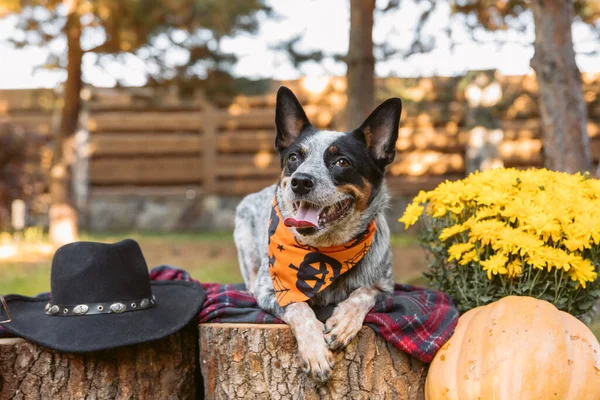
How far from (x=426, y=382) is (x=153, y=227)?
8559 mm

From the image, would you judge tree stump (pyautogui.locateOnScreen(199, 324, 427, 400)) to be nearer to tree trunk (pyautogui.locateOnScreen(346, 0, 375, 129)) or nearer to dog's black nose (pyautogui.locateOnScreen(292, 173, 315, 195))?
dog's black nose (pyautogui.locateOnScreen(292, 173, 315, 195))

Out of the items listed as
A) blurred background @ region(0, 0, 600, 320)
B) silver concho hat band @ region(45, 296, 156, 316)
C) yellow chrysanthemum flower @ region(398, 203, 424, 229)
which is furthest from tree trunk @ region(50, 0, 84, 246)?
yellow chrysanthemum flower @ region(398, 203, 424, 229)

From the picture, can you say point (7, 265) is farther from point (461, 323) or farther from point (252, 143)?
point (461, 323)

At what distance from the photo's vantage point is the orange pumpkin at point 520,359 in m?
2.19

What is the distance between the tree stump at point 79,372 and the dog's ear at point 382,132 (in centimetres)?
128

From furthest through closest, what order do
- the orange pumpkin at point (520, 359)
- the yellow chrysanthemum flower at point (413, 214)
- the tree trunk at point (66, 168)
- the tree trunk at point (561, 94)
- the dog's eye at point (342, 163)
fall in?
the tree trunk at point (66, 168), the tree trunk at point (561, 94), the yellow chrysanthemum flower at point (413, 214), the dog's eye at point (342, 163), the orange pumpkin at point (520, 359)

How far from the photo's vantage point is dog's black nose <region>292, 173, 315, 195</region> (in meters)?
2.36

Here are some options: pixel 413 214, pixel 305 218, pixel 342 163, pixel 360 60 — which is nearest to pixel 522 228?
pixel 413 214

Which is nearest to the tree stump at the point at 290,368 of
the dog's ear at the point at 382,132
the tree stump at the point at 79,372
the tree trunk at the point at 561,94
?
the tree stump at the point at 79,372

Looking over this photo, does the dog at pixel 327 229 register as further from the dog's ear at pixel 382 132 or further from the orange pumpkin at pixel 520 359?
the orange pumpkin at pixel 520 359

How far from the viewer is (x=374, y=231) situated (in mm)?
A: 2715

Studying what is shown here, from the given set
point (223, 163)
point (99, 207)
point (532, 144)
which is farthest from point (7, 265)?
point (532, 144)

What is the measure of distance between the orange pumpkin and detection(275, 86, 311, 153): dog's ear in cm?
119

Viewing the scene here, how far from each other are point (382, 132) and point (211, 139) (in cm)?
794
